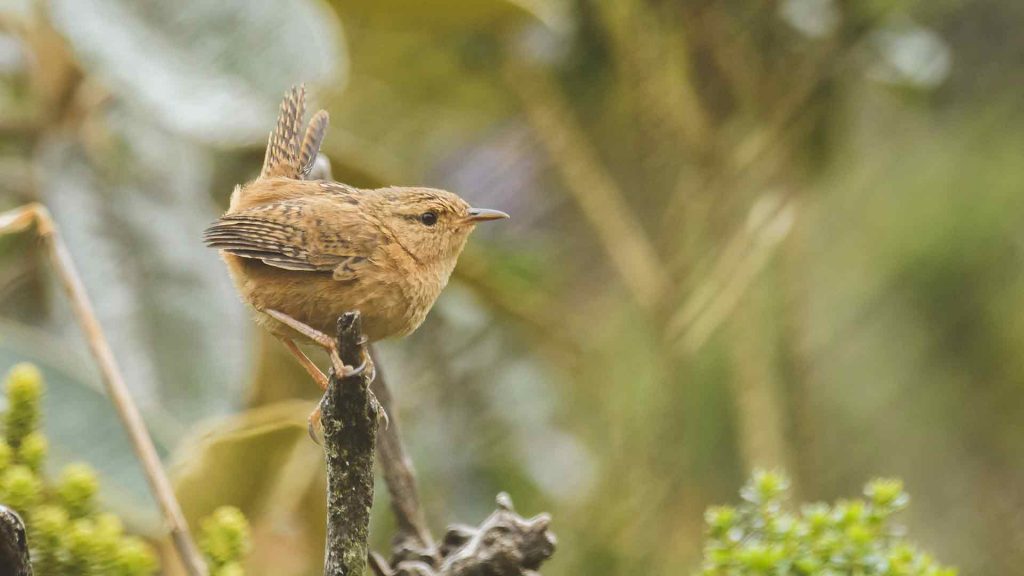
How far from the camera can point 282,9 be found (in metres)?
3.12

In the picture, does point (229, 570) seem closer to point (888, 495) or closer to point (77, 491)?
point (77, 491)

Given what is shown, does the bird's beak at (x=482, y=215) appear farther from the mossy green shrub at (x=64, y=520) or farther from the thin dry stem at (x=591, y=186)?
the thin dry stem at (x=591, y=186)

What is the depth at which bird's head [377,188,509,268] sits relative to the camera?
2.23m

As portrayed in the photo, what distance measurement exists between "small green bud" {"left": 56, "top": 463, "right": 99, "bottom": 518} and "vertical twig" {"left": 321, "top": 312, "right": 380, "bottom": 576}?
0.35 metres

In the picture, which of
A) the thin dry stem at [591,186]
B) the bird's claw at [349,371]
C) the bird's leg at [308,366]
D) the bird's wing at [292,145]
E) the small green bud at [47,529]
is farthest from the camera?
the thin dry stem at [591,186]

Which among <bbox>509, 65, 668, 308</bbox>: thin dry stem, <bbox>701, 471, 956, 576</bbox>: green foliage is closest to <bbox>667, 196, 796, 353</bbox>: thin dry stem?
<bbox>509, 65, 668, 308</bbox>: thin dry stem

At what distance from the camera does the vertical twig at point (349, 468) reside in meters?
1.48

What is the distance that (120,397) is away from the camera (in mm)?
2012

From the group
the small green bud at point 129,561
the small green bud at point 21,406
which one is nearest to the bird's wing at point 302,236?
the small green bud at point 21,406

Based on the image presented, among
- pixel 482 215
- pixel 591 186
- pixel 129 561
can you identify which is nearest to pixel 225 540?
pixel 129 561

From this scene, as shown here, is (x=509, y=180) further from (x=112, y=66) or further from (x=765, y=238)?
(x=112, y=66)

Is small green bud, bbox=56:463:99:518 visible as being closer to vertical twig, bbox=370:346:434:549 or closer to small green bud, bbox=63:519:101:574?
small green bud, bbox=63:519:101:574

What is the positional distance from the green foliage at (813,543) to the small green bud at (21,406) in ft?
2.99

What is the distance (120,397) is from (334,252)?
0.42m
